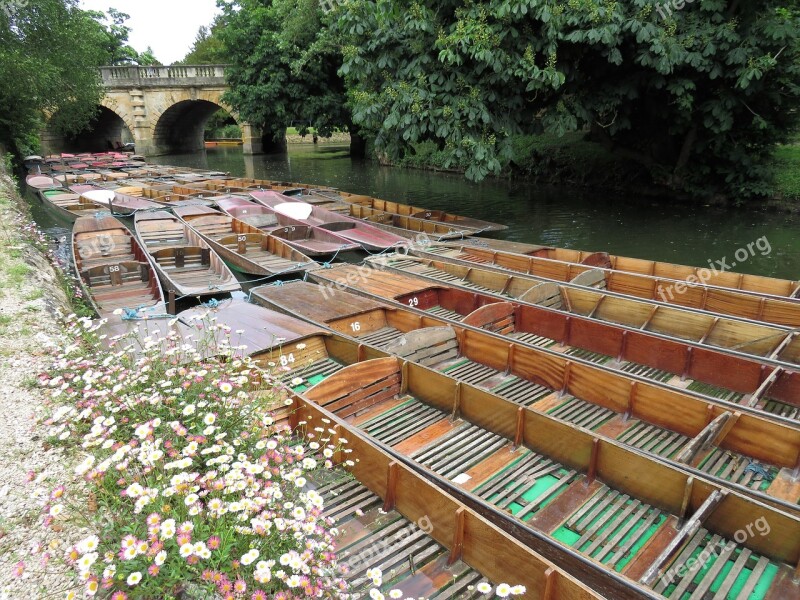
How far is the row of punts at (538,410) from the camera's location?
317 centimetres

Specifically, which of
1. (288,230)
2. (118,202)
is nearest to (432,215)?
(288,230)

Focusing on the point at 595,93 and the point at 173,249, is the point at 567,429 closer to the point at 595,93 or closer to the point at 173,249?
the point at 173,249

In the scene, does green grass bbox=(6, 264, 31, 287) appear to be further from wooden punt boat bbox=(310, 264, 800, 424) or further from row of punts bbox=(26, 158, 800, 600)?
wooden punt boat bbox=(310, 264, 800, 424)

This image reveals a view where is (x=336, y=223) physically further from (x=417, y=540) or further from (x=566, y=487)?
(x=417, y=540)

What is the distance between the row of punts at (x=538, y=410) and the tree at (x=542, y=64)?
3.43m

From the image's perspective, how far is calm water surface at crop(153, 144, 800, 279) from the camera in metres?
11.9

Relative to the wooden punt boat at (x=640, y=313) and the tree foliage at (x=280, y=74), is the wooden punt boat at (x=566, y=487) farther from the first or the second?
the tree foliage at (x=280, y=74)

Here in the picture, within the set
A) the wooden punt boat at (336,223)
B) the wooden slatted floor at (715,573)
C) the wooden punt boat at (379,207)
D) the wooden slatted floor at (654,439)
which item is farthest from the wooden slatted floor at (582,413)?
the wooden punt boat at (379,207)

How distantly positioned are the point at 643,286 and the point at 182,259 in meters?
7.64

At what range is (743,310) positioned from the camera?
22.3 feet

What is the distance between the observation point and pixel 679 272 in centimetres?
798

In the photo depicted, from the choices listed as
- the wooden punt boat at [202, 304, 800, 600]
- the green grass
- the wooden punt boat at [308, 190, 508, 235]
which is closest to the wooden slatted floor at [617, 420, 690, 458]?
the wooden punt boat at [202, 304, 800, 600]

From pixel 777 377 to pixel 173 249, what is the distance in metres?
8.95

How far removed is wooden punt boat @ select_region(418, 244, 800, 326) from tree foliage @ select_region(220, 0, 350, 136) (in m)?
18.3
